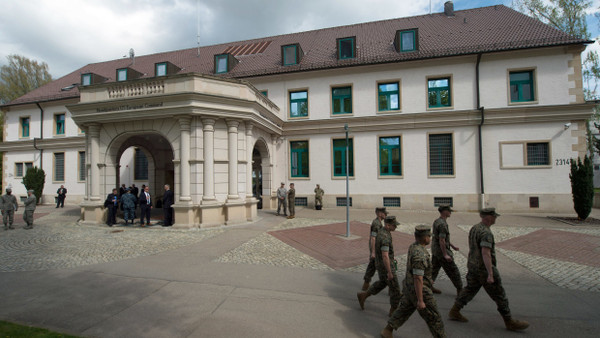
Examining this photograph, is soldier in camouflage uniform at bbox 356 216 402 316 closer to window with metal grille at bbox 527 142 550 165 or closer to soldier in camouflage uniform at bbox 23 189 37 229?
soldier in camouflage uniform at bbox 23 189 37 229

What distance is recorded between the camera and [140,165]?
21484 millimetres

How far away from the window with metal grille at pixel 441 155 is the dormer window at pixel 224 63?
1476cm

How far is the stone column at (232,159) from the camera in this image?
11852 millimetres

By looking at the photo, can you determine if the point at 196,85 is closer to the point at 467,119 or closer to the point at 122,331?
the point at 122,331

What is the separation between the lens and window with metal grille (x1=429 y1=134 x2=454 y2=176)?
1598 cm

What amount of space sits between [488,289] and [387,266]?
54.5 inches

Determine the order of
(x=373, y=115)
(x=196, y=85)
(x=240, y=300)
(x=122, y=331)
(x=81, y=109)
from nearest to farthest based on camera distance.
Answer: (x=122, y=331) → (x=240, y=300) → (x=196, y=85) → (x=81, y=109) → (x=373, y=115)

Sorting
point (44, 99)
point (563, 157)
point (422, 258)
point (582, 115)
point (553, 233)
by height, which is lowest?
point (553, 233)

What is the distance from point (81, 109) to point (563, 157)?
78.8 ft

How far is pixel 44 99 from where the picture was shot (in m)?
22.6

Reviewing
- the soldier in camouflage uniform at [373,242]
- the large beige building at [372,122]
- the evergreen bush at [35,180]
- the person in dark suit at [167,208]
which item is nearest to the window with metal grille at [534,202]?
the large beige building at [372,122]

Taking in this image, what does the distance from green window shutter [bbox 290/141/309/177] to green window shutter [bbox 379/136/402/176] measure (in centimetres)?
468

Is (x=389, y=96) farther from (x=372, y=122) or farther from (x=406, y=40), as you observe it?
(x=406, y=40)

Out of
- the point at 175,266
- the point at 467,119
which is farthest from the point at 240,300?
the point at 467,119
